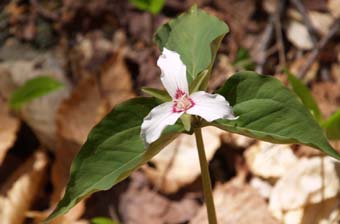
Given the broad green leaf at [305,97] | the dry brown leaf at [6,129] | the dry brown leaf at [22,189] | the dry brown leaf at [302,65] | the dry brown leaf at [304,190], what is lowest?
the dry brown leaf at [304,190]

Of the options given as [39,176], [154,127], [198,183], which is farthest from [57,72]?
[154,127]

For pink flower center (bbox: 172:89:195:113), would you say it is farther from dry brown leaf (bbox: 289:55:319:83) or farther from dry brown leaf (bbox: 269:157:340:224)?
dry brown leaf (bbox: 289:55:319:83)

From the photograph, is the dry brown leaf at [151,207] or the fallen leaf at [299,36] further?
the fallen leaf at [299,36]

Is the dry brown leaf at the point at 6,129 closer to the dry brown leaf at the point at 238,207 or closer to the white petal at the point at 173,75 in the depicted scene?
the dry brown leaf at the point at 238,207

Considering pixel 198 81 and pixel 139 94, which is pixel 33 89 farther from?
pixel 198 81

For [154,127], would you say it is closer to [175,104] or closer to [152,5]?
[175,104]

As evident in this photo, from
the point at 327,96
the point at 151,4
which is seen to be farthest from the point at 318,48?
the point at 151,4

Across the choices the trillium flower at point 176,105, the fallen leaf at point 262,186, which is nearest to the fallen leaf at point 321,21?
the fallen leaf at point 262,186
